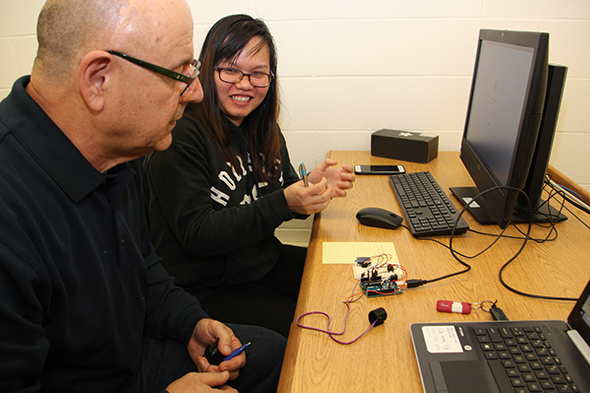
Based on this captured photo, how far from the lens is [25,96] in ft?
2.34

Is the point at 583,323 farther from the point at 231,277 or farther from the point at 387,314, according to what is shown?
the point at 231,277

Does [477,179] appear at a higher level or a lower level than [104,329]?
Answer: lower

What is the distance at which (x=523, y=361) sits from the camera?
683 millimetres

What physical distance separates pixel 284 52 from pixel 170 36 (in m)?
1.31

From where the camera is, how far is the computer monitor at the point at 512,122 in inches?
37.6

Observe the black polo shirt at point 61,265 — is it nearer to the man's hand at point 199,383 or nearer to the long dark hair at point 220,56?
the man's hand at point 199,383

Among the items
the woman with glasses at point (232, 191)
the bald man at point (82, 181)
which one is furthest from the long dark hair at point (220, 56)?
the bald man at point (82, 181)

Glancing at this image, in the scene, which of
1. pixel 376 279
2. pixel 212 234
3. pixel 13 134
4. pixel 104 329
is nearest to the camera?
pixel 13 134

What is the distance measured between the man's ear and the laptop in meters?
0.70

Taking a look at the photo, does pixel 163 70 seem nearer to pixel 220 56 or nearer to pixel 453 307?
pixel 220 56

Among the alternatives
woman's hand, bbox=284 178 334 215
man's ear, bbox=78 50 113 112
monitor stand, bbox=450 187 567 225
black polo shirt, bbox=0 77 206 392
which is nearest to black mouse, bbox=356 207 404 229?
woman's hand, bbox=284 178 334 215

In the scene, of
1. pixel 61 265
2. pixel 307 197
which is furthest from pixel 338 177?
pixel 61 265

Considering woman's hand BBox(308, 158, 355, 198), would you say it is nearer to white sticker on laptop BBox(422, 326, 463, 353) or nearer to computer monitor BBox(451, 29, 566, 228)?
computer monitor BBox(451, 29, 566, 228)

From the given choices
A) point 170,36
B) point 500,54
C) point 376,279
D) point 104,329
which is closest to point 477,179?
point 500,54
